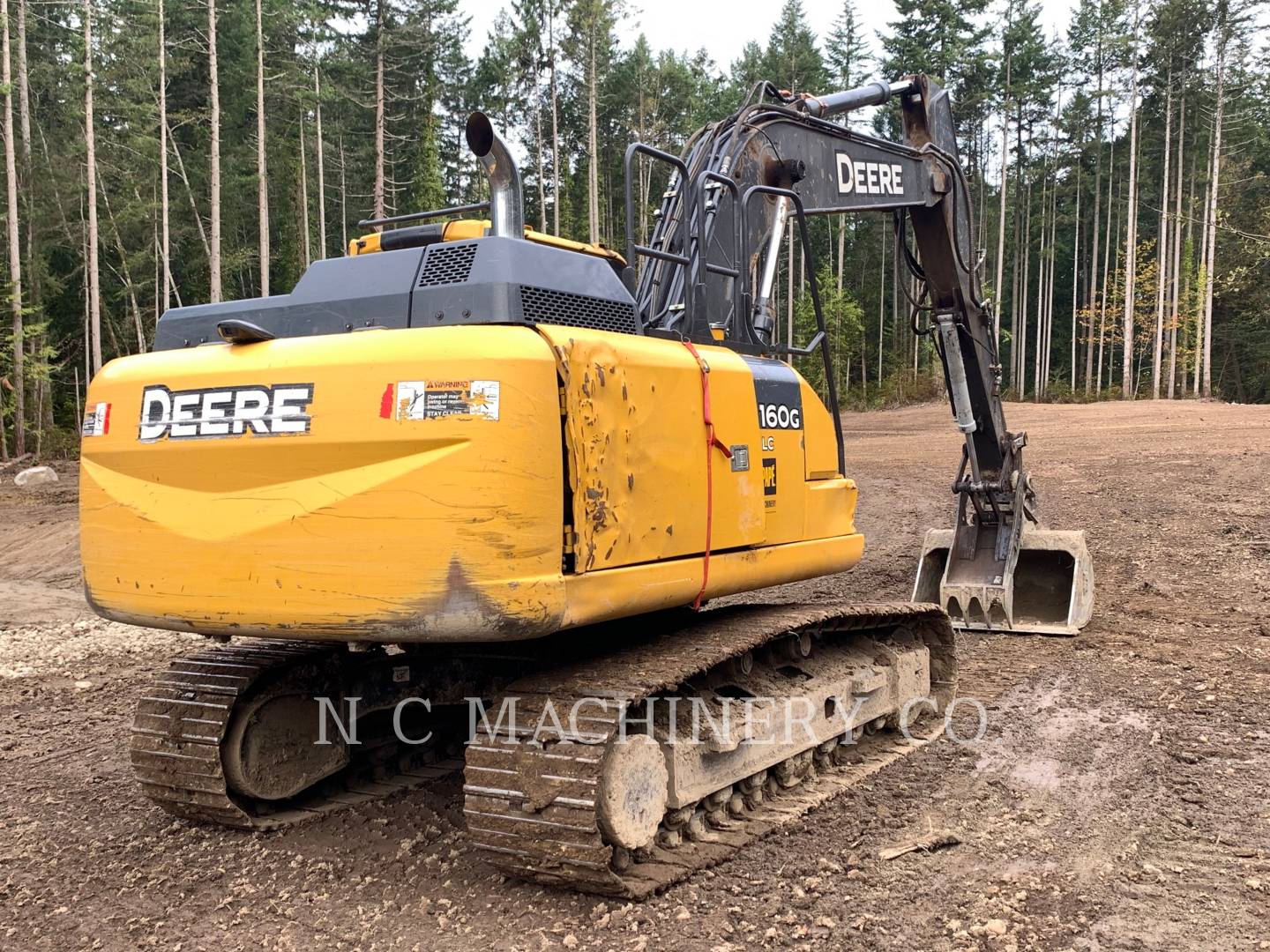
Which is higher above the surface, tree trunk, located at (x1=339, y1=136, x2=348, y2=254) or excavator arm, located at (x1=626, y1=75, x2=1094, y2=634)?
tree trunk, located at (x1=339, y1=136, x2=348, y2=254)

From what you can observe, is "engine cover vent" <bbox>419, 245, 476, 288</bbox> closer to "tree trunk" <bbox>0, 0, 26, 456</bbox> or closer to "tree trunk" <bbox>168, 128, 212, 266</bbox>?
"tree trunk" <bbox>0, 0, 26, 456</bbox>

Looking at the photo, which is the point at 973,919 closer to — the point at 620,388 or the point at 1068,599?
the point at 620,388

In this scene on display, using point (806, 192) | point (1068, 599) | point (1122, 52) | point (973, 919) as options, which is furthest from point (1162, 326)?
point (973, 919)

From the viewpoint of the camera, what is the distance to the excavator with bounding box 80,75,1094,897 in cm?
327

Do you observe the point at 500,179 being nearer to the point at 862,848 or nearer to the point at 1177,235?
the point at 862,848

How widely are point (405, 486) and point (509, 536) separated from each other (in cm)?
36

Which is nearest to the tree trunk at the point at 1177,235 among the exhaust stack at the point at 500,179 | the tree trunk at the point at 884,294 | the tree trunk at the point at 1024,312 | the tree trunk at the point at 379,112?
the tree trunk at the point at 1024,312

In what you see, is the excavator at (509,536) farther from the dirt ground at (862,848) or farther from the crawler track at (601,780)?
the dirt ground at (862,848)

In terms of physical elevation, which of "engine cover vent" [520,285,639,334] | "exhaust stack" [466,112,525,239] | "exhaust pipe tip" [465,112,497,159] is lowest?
"engine cover vent" [520,285,639,334]

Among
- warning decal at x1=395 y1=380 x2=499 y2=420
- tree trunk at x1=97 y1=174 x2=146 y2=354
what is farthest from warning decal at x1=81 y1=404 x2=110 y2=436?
tree trunk at x1=97 y1=174 x2=146 y2=354

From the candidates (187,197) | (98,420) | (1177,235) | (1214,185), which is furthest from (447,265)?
(1177,235)

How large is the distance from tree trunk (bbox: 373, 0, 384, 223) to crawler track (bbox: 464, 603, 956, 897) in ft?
85.3

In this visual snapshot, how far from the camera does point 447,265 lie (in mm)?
3639

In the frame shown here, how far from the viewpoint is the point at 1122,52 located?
129 feet
